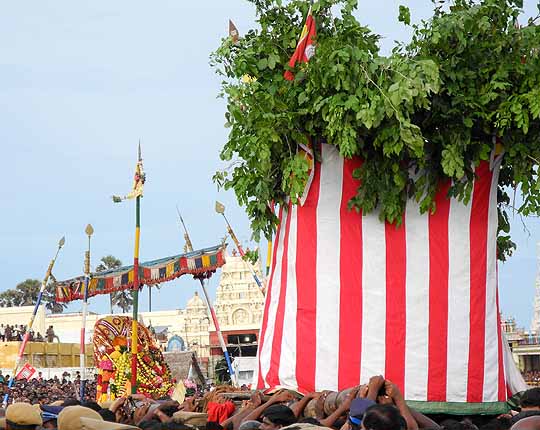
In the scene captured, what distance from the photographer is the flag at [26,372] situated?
104ft

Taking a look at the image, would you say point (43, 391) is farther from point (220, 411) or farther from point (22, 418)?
point (22, 418)

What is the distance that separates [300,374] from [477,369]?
1.56 meters

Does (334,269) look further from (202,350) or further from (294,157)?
(202,350)

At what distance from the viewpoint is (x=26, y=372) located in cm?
3522

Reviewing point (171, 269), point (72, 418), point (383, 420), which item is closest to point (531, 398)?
point (383, 420)

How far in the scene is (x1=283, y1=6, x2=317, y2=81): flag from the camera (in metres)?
8.95

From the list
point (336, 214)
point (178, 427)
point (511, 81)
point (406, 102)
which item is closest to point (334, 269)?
point (336, 214)

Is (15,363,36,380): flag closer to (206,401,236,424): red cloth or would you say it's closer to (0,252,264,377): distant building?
(206,401,236,424): red cloth

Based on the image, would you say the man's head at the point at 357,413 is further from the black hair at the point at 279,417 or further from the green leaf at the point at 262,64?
the green leaf at the point at 262,64

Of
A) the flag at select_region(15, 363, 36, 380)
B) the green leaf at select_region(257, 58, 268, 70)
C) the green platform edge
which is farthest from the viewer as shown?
the flag at select_region(15, 363, 36, 380)

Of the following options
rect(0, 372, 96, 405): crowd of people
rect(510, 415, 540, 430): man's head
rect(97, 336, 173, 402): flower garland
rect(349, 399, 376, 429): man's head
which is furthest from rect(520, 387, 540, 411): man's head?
rect(97, 336, 173, 402): flower garland

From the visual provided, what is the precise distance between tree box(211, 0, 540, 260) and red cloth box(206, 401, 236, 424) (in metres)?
1.85

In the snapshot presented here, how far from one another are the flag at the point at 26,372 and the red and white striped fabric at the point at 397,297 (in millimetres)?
23835

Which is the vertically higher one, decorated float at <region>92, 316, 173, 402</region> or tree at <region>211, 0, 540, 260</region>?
tree at <region>211, 0, 540, 260</region>
